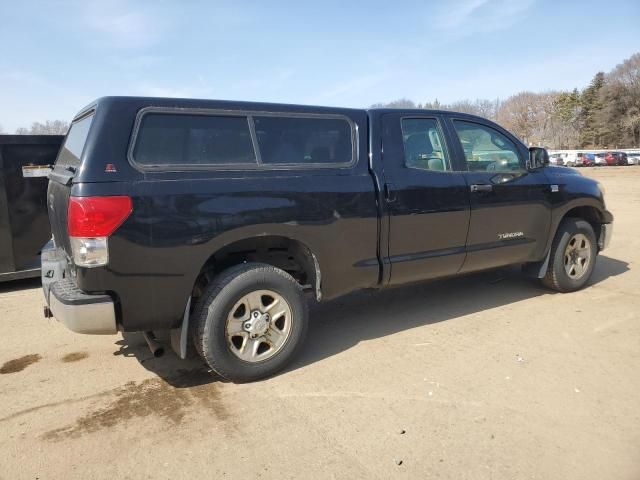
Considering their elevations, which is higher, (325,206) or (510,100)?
(510,100)

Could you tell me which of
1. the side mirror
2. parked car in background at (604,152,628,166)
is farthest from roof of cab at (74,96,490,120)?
parked car in background at (604,152,628,166)

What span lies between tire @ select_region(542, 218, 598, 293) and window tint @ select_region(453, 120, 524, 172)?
3.27 feet

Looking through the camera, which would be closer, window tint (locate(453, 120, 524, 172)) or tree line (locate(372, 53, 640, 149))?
window tint (locate(453, 120, 524, 172))

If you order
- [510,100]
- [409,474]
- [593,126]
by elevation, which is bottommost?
[409,474]

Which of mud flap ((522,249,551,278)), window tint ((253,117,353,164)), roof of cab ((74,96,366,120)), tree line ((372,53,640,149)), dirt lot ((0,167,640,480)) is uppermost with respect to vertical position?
tree line ((372,53,640,149))

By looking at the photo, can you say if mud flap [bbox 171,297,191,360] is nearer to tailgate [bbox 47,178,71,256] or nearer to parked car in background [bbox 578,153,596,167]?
tailgate [bbox 47,178,71,256]

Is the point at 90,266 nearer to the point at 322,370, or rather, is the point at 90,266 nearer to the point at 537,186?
the point at 322,370

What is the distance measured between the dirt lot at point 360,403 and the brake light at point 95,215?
3.89 feet

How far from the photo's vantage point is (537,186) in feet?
17.0

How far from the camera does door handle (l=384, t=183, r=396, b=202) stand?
414cm

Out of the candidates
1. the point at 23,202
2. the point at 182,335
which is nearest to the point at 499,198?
the point at 182,335

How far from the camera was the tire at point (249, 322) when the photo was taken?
345cm

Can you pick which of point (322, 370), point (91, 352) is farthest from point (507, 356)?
point (91, 352)

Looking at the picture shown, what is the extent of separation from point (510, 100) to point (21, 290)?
115354 mm
